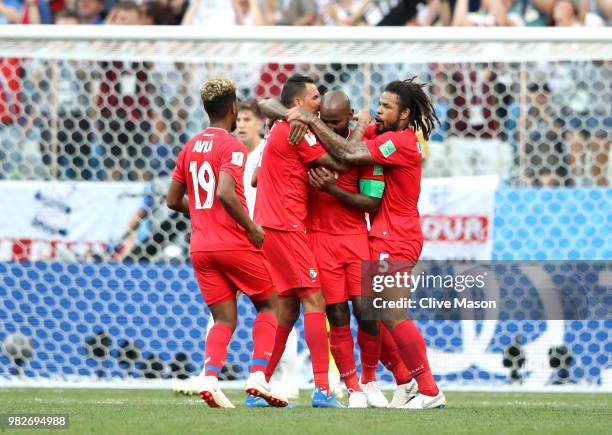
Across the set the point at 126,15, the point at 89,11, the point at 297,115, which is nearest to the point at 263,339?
the point at 297,115

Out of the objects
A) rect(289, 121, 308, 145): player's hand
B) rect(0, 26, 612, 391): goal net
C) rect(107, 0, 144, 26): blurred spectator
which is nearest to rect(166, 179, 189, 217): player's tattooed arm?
rect(289, 121, 308, 145): player's hand

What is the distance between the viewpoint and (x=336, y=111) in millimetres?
7195

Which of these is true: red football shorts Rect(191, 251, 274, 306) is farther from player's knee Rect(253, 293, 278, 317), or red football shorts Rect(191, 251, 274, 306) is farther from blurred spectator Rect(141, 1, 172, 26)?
blurred spectator Rect(141, 1, 172, 26)

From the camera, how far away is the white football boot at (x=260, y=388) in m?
6.54

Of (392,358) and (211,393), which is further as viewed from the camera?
(392,358)

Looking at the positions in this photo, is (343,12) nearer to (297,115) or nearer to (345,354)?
(297,115)

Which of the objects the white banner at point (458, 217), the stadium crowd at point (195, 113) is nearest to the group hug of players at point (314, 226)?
the white banner at point (458, 217)

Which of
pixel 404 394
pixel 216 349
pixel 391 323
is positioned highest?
pixel 391 323

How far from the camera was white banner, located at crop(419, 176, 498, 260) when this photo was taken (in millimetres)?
9133

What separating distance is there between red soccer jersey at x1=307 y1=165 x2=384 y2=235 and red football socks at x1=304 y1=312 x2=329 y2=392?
561 mm

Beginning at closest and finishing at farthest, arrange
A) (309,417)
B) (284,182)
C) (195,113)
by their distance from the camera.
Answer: (309,417) < (284,182) < (195,113)

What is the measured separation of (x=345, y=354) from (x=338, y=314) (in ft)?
0.83

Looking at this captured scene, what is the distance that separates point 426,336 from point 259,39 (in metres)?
2.64

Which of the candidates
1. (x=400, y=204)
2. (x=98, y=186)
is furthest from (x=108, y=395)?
(x=400, y=204)
